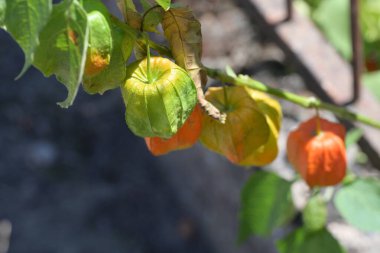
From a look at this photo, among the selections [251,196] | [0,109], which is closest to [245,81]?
[251,196]

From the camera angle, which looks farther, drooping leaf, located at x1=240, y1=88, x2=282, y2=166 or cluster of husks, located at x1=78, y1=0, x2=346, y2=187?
drooping leaf, located at x1=240, y1=88, x2=282, y2=166

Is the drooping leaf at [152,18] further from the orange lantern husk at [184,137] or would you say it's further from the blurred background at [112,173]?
the blurred background at [112,173]

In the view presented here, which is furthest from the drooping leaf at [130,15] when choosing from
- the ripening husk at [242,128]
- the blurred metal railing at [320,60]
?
the blurred metal railing at [320,60]

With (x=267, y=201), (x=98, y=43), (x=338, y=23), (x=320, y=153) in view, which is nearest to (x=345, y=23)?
(x=338, y=23)

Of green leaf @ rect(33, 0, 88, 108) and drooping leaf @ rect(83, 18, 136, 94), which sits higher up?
green leaf @ rect(33, 0, 88, 108)

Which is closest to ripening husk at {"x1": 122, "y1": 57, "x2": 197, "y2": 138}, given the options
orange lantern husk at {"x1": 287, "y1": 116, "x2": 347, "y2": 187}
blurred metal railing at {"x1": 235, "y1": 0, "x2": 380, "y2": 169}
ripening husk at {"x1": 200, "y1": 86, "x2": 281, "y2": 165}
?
ripening husk at {"x1": 200, "y1": 86, "x2": 281, "y2": 165}

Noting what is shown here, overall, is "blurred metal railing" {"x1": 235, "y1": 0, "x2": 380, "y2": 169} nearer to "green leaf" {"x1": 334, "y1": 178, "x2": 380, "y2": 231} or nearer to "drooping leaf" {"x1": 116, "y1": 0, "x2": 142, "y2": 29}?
"green leaf" {"x1": 334, "y1": 178, "x2": 380, "y2": 231}

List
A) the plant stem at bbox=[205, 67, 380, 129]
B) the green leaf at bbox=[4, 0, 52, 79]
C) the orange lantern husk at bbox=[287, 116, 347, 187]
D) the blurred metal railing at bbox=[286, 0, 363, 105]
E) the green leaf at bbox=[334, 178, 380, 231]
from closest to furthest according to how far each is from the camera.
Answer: the green leaf at bbox=[4, 0, 52, 79], the plant stem at bbox=[205, 67, 380, 129], the orange lantern husk at bbox=[287, 116, 347, 187], the green leaf at bbox=[334, 178, 380, 231], the blurred metal railing at bbox=[286, 0, 363, 105]
